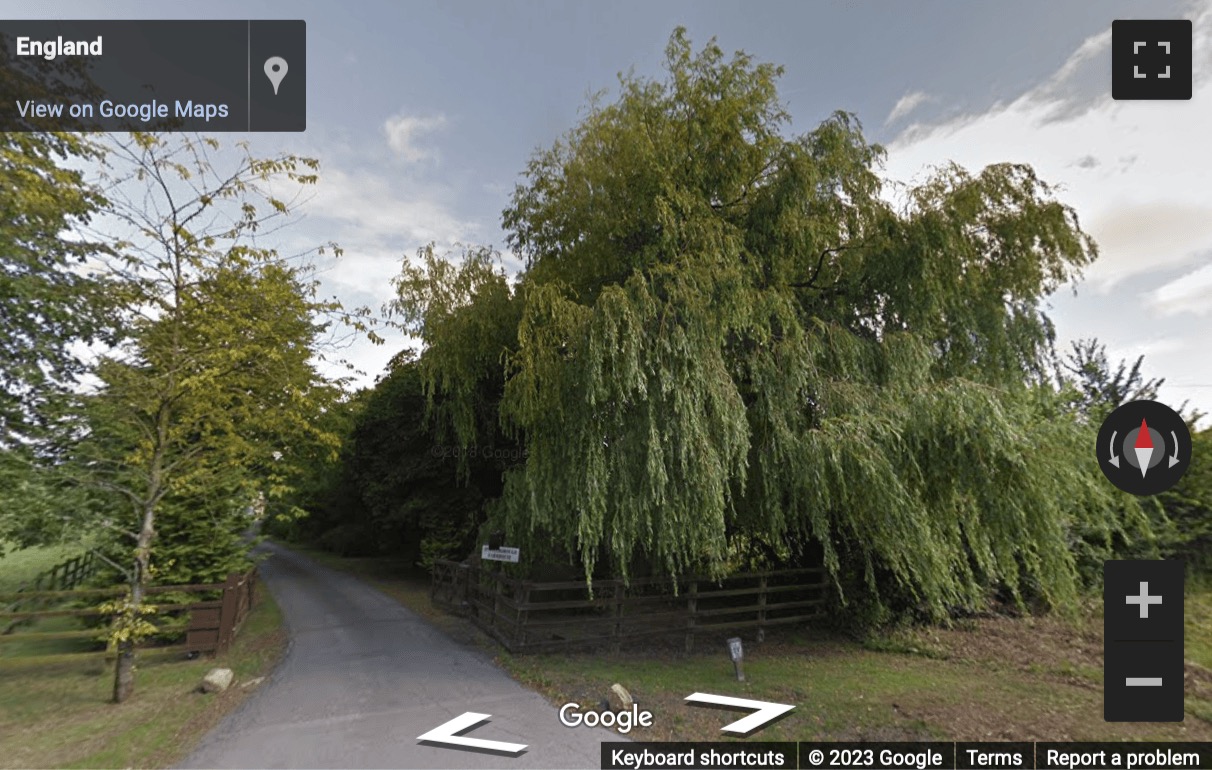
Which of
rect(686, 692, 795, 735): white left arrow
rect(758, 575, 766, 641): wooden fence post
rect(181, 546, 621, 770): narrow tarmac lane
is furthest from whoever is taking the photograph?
rect(758, 575, 766, 641): wooden fence post

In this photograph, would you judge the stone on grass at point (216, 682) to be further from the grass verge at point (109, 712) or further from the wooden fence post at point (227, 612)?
the wooden fence post at point (227, 612)

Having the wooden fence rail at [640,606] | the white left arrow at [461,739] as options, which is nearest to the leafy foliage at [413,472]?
the wooden fence rail at [640,606]

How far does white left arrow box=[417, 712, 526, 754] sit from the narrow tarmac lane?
0.08 metres

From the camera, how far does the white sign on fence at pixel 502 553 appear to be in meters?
7.85

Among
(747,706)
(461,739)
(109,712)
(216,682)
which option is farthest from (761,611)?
(109,712)

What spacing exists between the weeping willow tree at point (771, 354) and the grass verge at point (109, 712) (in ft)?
12.8

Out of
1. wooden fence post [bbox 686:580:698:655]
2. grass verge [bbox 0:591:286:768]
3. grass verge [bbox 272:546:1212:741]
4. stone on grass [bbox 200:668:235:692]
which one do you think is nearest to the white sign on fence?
grass verge [bbox 272:546:1212:741]

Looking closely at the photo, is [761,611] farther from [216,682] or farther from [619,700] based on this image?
[216,682]

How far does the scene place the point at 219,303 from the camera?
261 inches

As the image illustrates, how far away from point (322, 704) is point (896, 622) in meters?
8.21

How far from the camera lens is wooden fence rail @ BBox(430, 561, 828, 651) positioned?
25.8 feet

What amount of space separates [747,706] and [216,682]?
619 centimetres

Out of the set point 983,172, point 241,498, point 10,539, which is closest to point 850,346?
point 983,172

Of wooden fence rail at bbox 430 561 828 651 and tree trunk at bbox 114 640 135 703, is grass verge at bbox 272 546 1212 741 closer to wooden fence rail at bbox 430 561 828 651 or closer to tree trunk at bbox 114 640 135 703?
wooden fence rail at bbox 430 561 828 651
